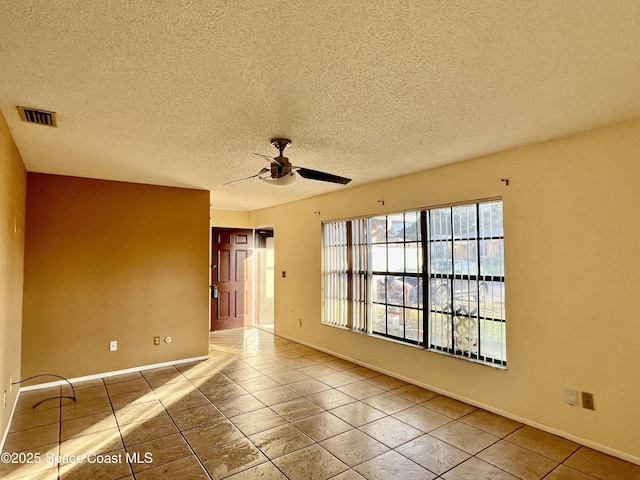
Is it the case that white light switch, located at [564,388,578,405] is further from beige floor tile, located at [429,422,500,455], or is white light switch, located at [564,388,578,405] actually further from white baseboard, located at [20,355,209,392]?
white baseboard, located at [20,355,209,392]

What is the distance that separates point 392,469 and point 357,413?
904 millimetres

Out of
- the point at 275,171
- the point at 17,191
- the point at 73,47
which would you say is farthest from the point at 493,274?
the point at 17,191

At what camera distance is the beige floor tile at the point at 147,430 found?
116 inches

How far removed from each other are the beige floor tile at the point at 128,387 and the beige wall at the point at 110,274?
46 centimetres

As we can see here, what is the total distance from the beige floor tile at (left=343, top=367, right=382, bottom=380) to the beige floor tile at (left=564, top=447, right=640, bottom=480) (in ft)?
7.24

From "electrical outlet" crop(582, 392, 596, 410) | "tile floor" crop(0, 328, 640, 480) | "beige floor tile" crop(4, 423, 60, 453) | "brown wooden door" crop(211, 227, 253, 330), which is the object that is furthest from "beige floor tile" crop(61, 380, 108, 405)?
"electrical outlet" crop(582, 392, 596, 410)

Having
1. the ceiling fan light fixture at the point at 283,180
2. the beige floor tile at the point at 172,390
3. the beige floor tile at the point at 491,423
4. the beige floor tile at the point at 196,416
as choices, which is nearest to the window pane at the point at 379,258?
the beige floor tile at the point at 491,423

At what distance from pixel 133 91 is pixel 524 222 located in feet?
10.6

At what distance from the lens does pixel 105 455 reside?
272cm

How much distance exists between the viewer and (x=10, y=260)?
3.13m

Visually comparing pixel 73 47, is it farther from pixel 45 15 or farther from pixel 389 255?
pixel 389 255

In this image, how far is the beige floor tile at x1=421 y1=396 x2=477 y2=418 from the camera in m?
3.39

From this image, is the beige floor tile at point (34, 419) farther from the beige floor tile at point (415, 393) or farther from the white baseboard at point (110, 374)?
the beige floor tile at point (415, 393)

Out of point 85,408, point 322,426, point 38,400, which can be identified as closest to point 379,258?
point 322,426
